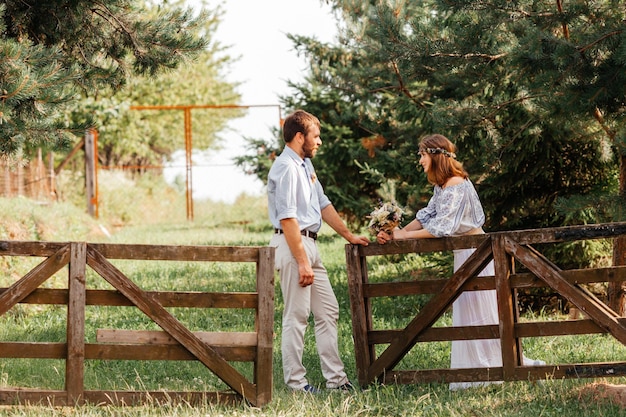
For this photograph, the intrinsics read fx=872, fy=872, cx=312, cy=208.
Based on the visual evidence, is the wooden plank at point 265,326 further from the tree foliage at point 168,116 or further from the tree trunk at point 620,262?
the tree foliage at point 168,116

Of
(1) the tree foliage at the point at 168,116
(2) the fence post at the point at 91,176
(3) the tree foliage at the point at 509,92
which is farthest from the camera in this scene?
(1) the tree foliage at the point at 168,116

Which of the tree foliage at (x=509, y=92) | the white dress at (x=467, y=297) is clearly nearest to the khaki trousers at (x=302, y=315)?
the white dress at (x=467, y=297)

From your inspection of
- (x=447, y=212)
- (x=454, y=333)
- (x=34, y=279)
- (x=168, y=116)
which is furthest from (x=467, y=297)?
(x=168, y=116)

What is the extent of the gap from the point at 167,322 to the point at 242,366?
193cm

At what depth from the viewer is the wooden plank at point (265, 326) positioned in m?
5.24

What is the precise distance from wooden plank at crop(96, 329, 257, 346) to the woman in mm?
1205

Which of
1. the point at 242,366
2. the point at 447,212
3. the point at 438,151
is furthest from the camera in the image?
the point at 242,366

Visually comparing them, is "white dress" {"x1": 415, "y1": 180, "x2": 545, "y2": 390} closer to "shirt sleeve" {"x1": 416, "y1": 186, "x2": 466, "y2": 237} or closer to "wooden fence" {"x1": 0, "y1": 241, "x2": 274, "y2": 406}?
"shirt sleeve" {"x1": 416, "y1": 186, "x2": 466, "y2": 237}

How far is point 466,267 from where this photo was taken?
561 centimetres

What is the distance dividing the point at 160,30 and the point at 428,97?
3.76 m

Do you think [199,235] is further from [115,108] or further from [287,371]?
[287,371]

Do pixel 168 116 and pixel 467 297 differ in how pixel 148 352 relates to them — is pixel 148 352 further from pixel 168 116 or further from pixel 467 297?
pixel 168 116

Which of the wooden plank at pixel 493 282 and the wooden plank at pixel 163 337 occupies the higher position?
the wooden plank at pixel 493 282

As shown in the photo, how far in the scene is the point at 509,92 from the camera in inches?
355
